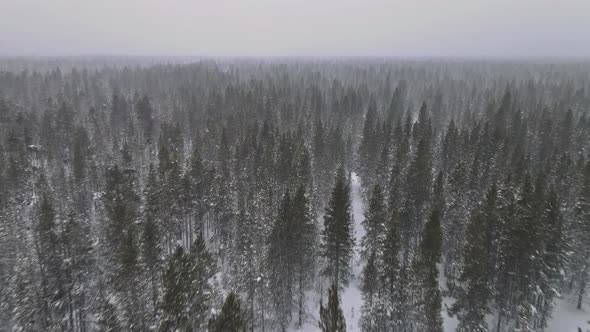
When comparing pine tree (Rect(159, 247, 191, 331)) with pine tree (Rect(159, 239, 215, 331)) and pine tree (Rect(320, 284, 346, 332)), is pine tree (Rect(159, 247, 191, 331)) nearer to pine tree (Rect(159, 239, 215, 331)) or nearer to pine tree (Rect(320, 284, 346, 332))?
pine tree (Rect(159, 239, 215, 331))

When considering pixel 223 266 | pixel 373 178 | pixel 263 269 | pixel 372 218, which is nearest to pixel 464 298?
pixel 372 218

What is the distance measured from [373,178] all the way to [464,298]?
33.8 m

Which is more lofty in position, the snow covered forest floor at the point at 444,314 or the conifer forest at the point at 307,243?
the conifer forest at the point at 307,243

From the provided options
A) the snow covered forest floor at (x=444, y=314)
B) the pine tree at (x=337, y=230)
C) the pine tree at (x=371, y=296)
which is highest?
the pine tree at (x=337, y=230)

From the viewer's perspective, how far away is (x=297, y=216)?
36.1 meters

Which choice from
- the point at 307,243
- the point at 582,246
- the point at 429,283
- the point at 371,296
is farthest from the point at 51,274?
the point at 582,246

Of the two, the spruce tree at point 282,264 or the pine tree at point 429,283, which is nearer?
the pine tree at point 429,283

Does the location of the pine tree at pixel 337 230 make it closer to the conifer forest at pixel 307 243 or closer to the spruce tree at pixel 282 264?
the conifer forest at pixel 307 243

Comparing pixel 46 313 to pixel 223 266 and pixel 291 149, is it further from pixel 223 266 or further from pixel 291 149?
pixel 291 149

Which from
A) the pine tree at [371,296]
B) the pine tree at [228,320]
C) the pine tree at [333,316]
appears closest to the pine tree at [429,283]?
the pine tree at [371,296]

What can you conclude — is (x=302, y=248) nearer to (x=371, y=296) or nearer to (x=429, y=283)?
(x=371, y=296)

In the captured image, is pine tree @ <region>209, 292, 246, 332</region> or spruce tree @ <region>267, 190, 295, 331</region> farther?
spruce tree @ <region>267, 190, 295, 331</region>

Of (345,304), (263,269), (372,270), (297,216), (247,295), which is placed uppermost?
(297,216)

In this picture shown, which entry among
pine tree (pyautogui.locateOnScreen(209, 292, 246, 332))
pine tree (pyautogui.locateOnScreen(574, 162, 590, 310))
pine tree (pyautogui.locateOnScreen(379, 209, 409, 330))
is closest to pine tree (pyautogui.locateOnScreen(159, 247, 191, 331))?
pine tree (pyautogui.locateOnScreen(209, 292, 246, 332))
